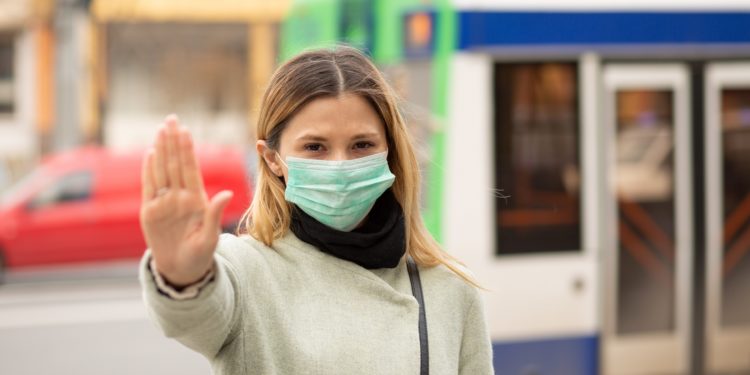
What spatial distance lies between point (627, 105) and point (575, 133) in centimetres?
35

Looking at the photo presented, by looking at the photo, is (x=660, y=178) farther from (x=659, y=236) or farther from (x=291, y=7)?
(x=291, y=7)

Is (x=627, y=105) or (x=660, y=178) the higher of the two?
(x=627, y=105)

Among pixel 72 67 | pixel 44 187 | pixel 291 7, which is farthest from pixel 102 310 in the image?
pixel 72 67

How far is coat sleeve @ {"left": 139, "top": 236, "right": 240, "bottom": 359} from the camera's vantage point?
5.02 feet

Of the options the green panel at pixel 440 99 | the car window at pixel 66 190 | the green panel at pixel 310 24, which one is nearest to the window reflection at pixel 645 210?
the green panel at pixel 440 99

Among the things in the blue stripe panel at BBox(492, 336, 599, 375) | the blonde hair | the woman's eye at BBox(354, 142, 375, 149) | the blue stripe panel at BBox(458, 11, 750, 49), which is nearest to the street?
the blue stripe panel at BBox(492, 336, 599, 375)

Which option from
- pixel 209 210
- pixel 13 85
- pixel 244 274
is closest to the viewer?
pixel 209 210

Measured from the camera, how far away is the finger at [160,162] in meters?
1.44

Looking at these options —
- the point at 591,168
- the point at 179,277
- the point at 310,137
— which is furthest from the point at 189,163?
the point at 591,168

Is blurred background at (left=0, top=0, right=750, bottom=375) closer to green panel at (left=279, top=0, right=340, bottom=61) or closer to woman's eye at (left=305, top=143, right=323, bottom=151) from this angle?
green panel at (left=279, top=0, right=340, bottom=61)

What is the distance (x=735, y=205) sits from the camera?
5.84m

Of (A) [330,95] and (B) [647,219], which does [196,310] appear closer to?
(A) [330,95]

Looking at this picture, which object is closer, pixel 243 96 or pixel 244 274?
pixel 244 274

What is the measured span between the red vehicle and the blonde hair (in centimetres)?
1048
